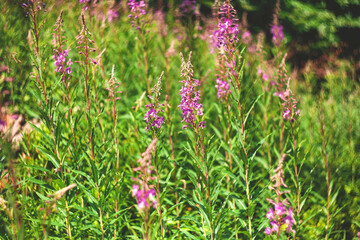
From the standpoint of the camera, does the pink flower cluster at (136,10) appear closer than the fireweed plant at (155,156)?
No

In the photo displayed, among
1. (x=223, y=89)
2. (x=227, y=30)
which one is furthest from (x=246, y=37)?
(x=227, y=30)

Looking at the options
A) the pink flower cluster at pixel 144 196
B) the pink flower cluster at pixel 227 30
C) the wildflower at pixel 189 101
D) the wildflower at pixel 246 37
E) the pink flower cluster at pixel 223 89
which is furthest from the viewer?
the wildflower at pixel 246 37

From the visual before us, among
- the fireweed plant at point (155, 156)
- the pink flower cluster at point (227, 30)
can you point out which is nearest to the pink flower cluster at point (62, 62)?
the fireweed plant at point (155, 156)

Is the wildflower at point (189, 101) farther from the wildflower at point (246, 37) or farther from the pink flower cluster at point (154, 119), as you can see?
the wildflower at point (246, 37)

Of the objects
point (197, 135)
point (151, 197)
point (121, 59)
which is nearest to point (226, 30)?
point (197, 135)

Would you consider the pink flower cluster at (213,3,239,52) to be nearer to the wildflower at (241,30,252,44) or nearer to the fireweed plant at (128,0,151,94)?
the fireweed plant at (128,0,151,94)

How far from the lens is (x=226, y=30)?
2072mm

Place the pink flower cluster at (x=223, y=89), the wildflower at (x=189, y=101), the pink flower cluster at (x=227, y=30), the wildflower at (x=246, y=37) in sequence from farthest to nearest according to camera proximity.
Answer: the wildflower at (x=246, y=37) < the pink flower cluster at (x=223, y=89) < the pink flower cluster at (x=227, y=30) < the wildflower at (x=189, y=101)

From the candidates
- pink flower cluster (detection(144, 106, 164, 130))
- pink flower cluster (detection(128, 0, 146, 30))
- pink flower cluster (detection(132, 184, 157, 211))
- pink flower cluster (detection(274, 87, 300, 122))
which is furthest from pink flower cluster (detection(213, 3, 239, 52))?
pink flower cluster (detection(132, 184, 157, 211))

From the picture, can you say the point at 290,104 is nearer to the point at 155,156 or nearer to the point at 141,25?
the point at 155,156

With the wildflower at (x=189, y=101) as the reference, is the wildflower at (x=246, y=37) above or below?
below

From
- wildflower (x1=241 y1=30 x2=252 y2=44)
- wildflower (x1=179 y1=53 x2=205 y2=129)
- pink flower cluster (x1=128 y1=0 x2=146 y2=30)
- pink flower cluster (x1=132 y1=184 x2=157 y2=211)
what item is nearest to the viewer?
pink flower cluster (x1=132 y1=184 x2=157 y2=211)

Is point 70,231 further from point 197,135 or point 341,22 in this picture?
point 341,22

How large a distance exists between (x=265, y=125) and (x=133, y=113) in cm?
164
